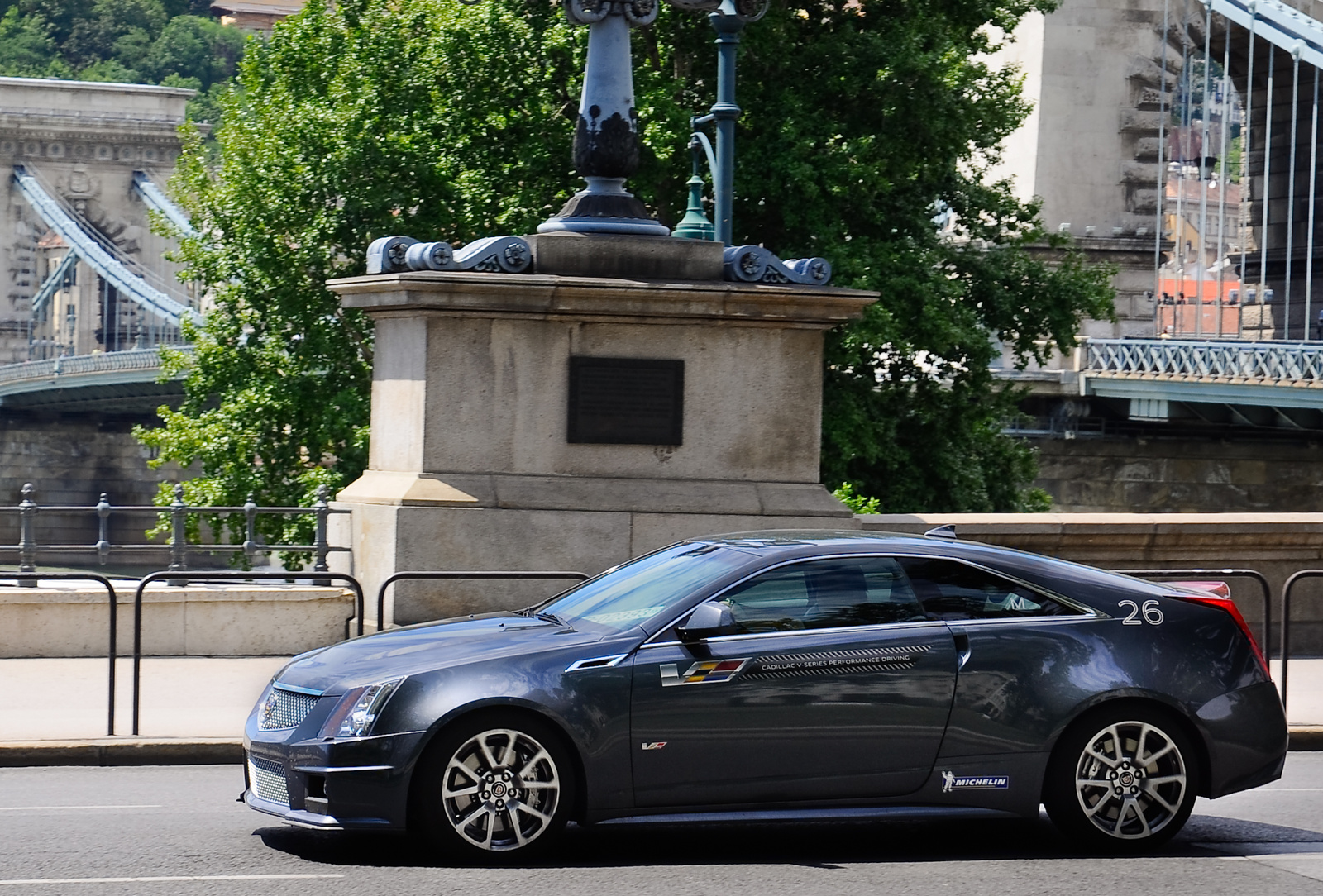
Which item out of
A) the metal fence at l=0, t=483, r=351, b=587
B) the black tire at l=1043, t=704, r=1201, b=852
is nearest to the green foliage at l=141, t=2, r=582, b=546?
the metal fence at l=0, t=483, r=351, b=587

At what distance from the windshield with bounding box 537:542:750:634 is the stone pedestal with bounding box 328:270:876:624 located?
3966mm

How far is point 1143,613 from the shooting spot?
24.9 ft

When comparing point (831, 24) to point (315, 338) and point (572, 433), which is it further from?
point (572, 433)

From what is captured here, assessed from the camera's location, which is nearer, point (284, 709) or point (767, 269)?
point (284, 709)

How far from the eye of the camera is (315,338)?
30.9m

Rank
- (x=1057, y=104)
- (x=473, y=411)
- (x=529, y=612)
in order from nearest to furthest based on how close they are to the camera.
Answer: (x=529, y=612) < (x=473, y=411) < (x=1057, y=104)

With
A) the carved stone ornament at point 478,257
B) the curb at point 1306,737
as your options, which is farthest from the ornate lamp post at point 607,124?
the curb at point 1306,737

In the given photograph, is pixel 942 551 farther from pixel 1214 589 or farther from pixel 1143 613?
pixel 1214 589

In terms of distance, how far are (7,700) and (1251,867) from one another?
22.6ft

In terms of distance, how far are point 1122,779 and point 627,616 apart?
78.7 inches

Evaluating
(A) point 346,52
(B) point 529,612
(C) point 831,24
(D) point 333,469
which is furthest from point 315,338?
(B) point 529,612

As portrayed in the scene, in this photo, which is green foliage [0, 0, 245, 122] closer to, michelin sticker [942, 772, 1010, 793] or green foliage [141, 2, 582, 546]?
green foliage [141, 2, 582, 546]

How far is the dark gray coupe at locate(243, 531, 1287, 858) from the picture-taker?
22.6 ft

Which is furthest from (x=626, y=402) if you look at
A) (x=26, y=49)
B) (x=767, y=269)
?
(x=26, y=49)
